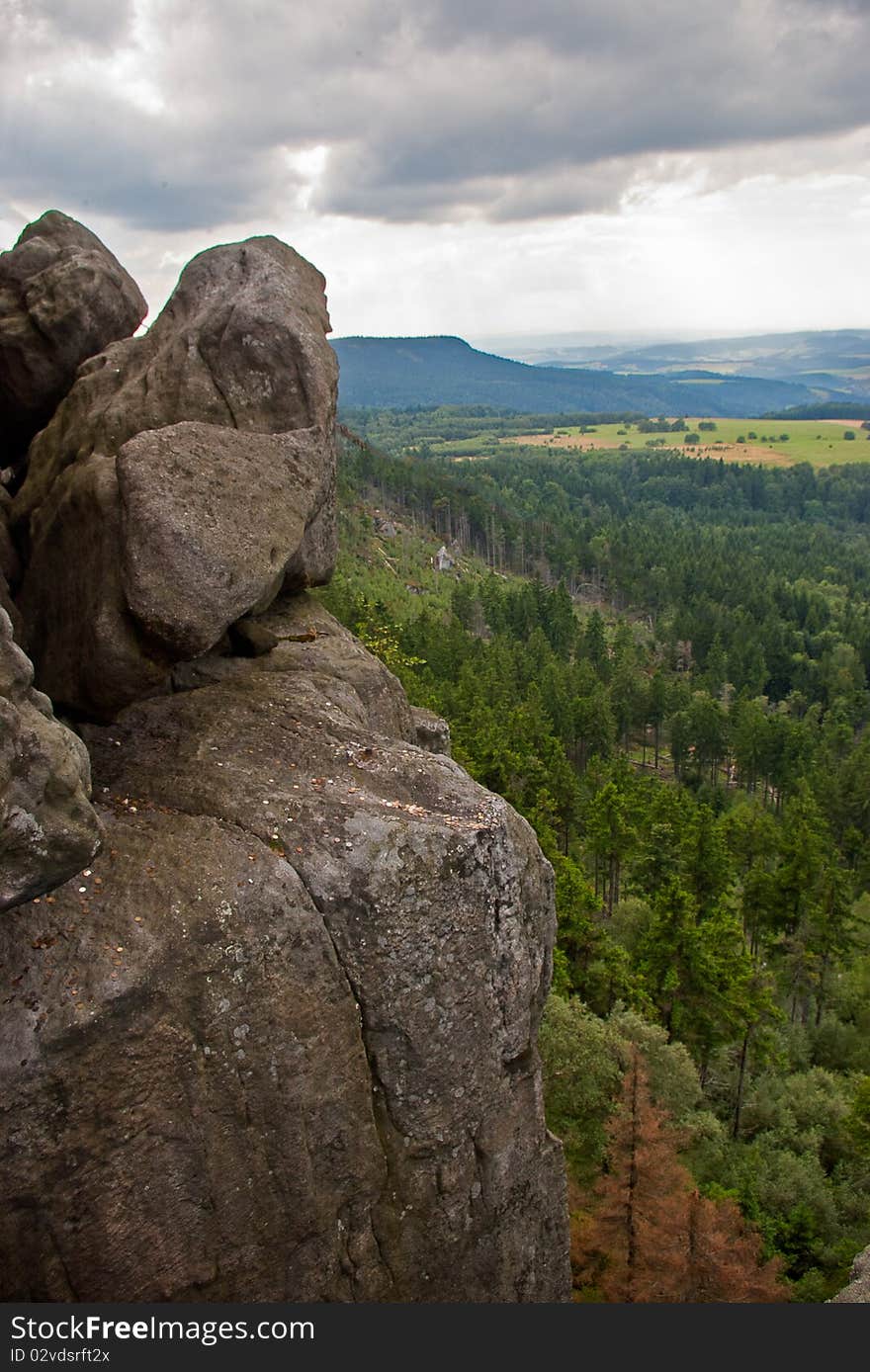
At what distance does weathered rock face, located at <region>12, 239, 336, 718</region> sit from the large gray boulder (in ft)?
6.33

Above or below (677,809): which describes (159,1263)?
above

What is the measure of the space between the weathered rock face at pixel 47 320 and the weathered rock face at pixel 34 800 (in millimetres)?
14040

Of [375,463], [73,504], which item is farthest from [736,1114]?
[375,463]

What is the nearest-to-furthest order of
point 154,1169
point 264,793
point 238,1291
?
point 154,1169, point 238,1291, point 264,793

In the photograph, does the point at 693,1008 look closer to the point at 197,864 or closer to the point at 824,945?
the point at 824,945

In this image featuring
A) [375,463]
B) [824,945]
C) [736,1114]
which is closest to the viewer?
[736,1114]

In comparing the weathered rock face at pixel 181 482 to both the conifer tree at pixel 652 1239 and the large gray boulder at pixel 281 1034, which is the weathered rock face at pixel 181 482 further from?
the conifer tree at pixel 652 1239

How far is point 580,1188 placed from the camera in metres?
27.5

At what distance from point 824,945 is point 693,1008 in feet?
43.9

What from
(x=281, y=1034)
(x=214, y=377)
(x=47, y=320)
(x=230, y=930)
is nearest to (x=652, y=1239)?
(x=281, y=1034)

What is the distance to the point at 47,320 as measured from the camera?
77.8 ft

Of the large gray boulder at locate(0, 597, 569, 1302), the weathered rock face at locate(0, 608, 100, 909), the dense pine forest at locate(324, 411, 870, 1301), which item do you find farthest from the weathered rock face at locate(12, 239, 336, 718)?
the dense pine forest at locate(324, 411, 870, 1301)

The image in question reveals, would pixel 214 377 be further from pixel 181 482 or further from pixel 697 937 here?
pixel 697 937

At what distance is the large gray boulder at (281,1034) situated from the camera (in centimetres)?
1285
